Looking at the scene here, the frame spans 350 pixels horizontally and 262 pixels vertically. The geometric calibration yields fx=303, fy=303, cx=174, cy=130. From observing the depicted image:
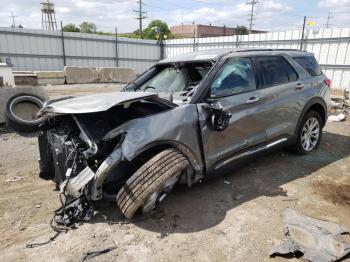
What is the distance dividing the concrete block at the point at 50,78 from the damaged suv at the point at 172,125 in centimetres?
1467

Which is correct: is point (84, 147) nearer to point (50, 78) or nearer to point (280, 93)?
point (280, 93)

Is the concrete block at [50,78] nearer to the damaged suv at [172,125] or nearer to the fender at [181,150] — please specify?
the damaged suv at [172,125]

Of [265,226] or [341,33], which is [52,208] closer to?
[265,226]

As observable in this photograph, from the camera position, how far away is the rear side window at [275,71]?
445 cm

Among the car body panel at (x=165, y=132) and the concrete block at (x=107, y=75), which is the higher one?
the car body panel at (x=165, y=132)

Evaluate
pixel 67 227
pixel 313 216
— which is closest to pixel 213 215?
pixel 313 216

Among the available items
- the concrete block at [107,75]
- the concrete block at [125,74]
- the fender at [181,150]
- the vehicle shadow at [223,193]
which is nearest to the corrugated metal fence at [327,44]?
the concrete block at [125,74]

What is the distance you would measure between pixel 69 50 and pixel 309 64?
62.6ft

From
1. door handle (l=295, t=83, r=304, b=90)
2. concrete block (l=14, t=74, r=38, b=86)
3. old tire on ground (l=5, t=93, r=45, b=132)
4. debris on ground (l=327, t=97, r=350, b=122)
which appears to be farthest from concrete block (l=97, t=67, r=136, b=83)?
door handle (l=295, t=83, r=304, b=90)

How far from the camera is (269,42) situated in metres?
17.3

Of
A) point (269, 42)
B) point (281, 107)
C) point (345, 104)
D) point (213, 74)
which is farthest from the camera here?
point (269, 42)

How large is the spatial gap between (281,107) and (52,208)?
3.44 meters

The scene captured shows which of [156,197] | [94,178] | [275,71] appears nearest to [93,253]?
[94,178]

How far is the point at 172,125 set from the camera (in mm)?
3318
